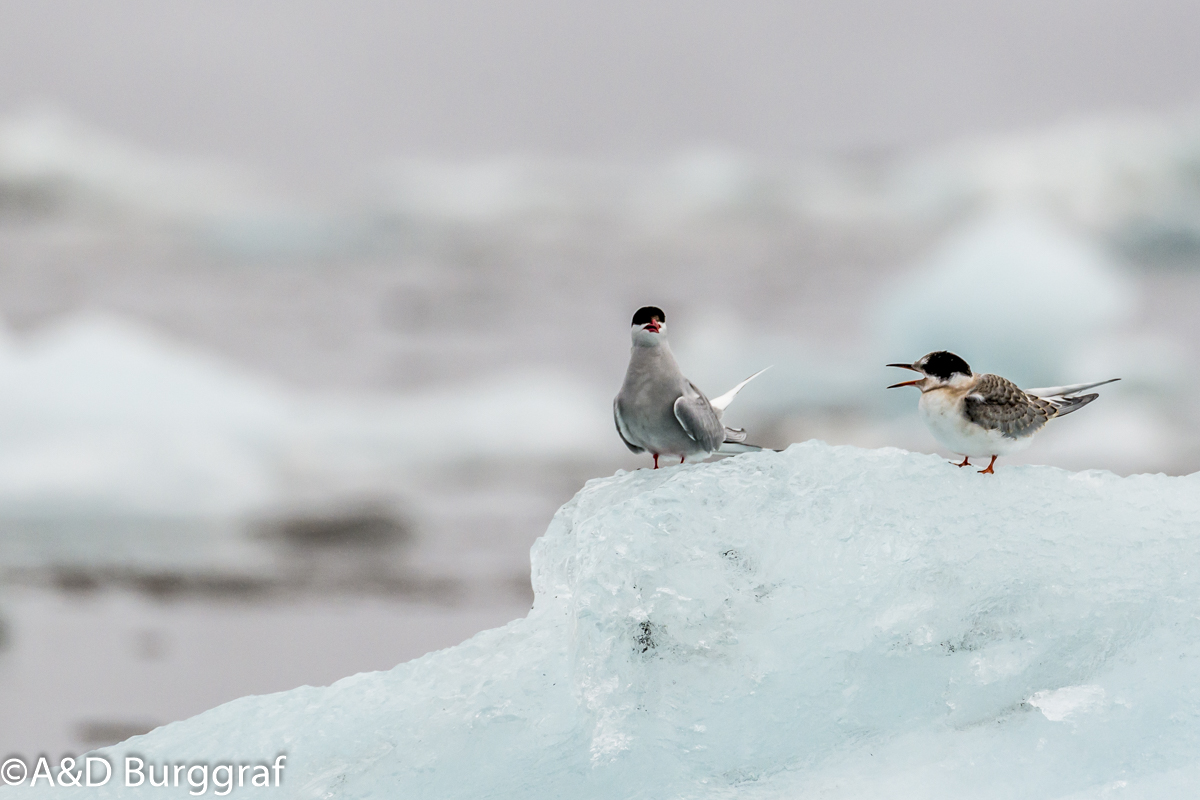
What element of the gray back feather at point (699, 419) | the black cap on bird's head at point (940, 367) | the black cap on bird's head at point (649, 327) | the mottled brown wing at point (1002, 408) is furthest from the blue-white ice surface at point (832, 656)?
the black cap on bird's head at point (649, 327)

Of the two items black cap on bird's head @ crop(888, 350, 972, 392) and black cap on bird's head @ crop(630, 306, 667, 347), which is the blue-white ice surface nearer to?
black cap on bird's head @ crop(888, 350, 972, 392)

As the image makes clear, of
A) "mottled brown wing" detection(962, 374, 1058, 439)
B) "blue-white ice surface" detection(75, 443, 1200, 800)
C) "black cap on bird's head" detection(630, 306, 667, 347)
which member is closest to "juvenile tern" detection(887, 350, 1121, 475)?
"mottled brown wing" detection(962, 374, 1058, 439)

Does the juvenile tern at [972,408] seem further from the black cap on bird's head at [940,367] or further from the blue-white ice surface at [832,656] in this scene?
the blue-white ice surface at [832,656]

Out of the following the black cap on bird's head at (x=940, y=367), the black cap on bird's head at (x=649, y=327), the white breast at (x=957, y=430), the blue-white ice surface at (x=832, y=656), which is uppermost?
the black cap on bird's head at (x=649, y=327)

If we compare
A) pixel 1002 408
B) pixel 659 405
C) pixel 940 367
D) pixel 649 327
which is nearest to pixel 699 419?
pixel 659 405

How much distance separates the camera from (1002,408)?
319cm

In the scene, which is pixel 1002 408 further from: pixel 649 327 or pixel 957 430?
pixel 649 327

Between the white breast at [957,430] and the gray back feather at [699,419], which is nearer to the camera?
the white breast at [957,430]

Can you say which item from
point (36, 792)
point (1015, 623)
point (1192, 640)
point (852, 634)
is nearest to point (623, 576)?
point (852, 634)

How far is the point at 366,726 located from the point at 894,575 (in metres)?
2.05

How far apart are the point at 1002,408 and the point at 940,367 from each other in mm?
250

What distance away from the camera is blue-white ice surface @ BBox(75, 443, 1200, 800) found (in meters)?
2.95

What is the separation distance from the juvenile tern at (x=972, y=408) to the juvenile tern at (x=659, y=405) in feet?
2.36

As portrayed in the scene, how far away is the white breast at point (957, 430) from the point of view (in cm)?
320
